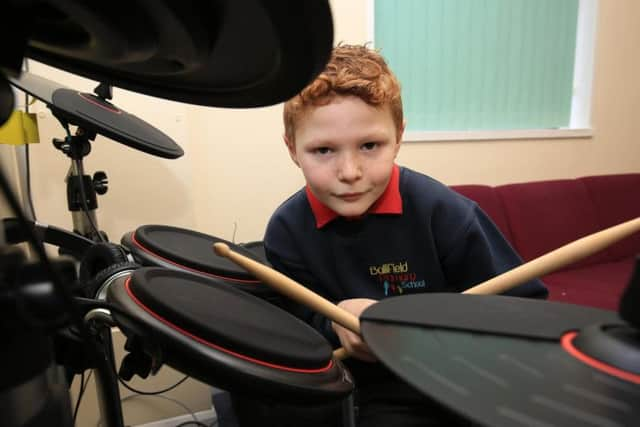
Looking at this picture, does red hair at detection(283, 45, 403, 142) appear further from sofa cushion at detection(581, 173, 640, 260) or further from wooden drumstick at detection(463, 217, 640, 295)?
sofa cushion at detection(581, 173, 640, 260)

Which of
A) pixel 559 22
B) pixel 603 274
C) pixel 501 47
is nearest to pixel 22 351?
pixel 603 274

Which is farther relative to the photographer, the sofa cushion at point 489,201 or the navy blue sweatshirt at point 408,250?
the sofa cushion at point 489,201

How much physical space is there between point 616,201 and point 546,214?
421mm

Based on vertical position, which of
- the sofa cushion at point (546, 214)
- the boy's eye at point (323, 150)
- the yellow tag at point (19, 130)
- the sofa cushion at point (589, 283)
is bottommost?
the sofa cushion at point (589, 283)

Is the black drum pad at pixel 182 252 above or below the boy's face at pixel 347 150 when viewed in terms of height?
below

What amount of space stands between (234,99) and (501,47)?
1.82m

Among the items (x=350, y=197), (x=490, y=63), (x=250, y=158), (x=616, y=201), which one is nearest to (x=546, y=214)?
(x=616, y=201)

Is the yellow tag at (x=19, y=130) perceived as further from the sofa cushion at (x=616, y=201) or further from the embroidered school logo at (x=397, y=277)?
the sofa cushion at (x=616, y=201)

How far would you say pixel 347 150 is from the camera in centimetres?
69

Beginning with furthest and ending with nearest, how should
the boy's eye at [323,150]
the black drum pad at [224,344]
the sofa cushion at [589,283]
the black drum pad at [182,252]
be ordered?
the sofa cushion at [589,283] → the boy's eye at [323,150] → the black drum pad at [182,252] → the black drum pad at [224,344]

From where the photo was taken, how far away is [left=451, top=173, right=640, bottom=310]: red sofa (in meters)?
1.59

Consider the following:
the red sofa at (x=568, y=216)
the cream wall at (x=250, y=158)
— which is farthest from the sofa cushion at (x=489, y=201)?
the cream wall at (x=250, y=158)

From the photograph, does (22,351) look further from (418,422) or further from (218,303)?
(418,422)

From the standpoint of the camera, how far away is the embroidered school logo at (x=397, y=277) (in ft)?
2.62
